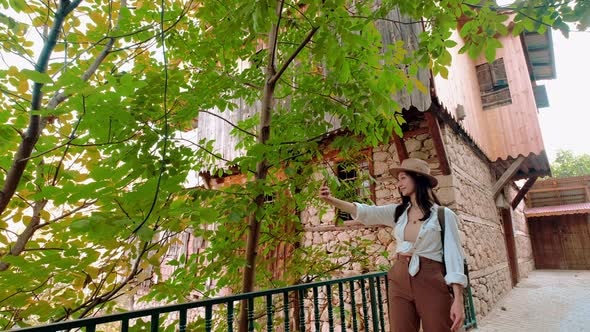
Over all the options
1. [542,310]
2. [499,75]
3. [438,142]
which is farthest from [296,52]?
[499,75]

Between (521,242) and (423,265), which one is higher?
(423,265)

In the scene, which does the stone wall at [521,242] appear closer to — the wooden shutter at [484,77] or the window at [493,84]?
the window at [493,84]

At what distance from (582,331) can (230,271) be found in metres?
6.25

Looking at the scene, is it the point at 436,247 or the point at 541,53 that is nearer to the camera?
the point at 436,247

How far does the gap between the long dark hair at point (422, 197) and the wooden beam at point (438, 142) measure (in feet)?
10.3

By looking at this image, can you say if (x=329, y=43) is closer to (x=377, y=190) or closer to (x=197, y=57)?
(x=197, y=57)

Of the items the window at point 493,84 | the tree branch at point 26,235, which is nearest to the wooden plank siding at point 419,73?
the tree branch at point 26,235

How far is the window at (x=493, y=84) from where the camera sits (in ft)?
29.3

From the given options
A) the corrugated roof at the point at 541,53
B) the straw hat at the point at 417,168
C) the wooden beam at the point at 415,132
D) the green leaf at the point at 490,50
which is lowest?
the straw hat at the point at 417,168

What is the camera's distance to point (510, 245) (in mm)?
10250

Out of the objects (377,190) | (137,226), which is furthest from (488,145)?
Result: (137,226)

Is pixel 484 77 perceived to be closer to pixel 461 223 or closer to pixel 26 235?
pixel 461 223

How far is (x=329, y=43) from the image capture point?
5.36ft

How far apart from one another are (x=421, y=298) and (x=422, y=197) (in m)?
0.77
